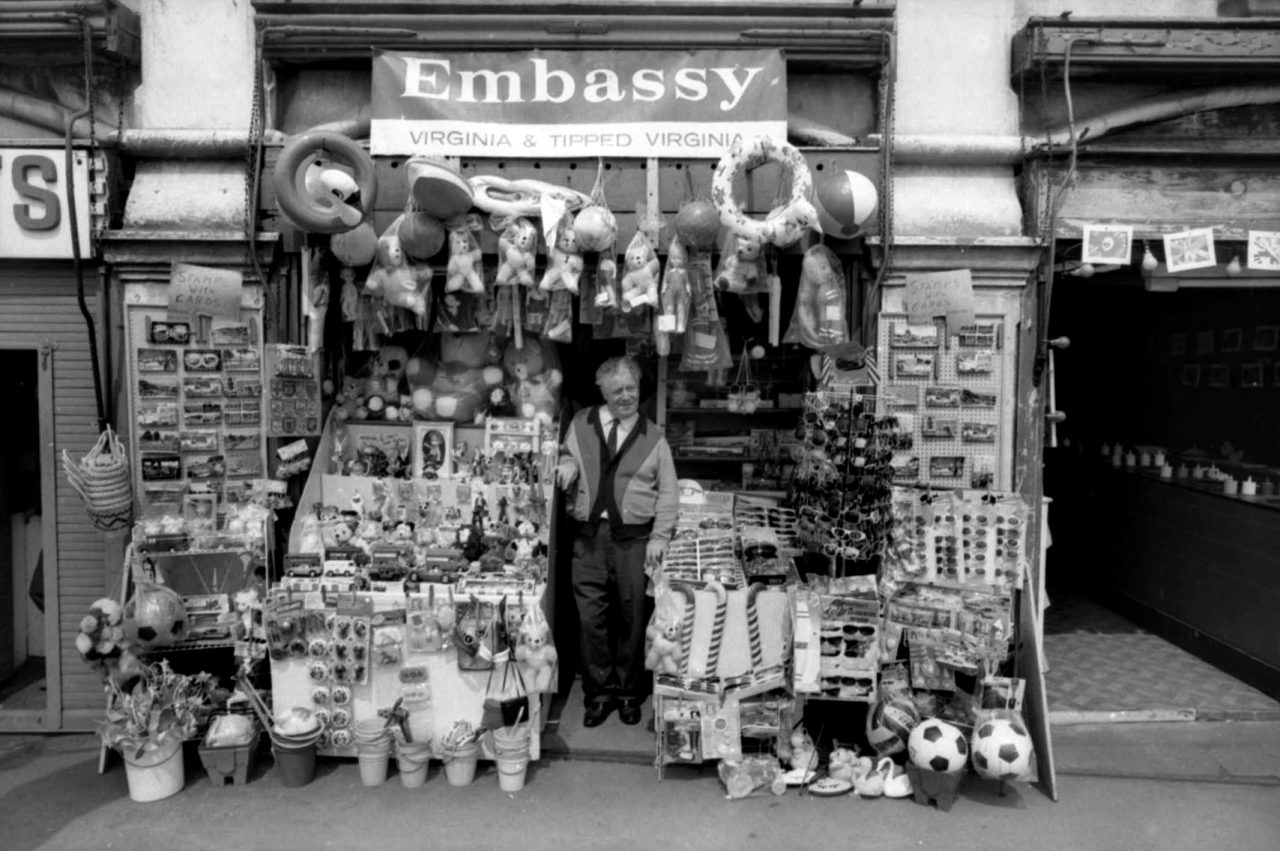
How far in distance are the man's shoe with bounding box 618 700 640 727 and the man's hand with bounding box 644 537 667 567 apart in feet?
2.88

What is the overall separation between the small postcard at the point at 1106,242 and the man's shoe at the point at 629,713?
3.73 meters

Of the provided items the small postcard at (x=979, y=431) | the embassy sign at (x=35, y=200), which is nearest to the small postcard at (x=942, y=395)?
the small postcard at (x=979, y=431)

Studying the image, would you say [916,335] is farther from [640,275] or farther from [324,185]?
[324,185]

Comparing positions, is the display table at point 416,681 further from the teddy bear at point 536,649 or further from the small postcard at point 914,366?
the small postcard at point 914,366

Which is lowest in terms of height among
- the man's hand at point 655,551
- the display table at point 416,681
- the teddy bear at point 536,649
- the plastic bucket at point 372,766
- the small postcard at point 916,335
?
the plastic bucket at point 372,766

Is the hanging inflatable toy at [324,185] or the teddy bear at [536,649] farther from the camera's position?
the hanging inflatable toy at [324,185]

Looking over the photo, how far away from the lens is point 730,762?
4.61 metres

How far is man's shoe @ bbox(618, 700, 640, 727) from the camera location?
5.33 meters

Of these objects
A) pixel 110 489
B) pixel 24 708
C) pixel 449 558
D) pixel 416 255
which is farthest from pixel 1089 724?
pixel 24 708

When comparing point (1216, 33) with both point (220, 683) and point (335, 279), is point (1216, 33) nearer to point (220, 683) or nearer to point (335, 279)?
Result: point (335, 279)

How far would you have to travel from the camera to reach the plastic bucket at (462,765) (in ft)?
15.1

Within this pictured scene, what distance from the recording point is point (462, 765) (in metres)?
4.62

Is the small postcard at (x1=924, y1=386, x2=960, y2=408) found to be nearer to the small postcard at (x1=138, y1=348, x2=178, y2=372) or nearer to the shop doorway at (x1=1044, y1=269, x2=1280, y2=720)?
the shop doorway at (x1=1044, y1=269, x2=1280, y2=720)

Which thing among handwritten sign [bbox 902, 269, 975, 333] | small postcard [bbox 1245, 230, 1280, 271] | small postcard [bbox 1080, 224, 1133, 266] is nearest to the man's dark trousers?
handwritten sign [bbox 902, 269, 975, 333]
